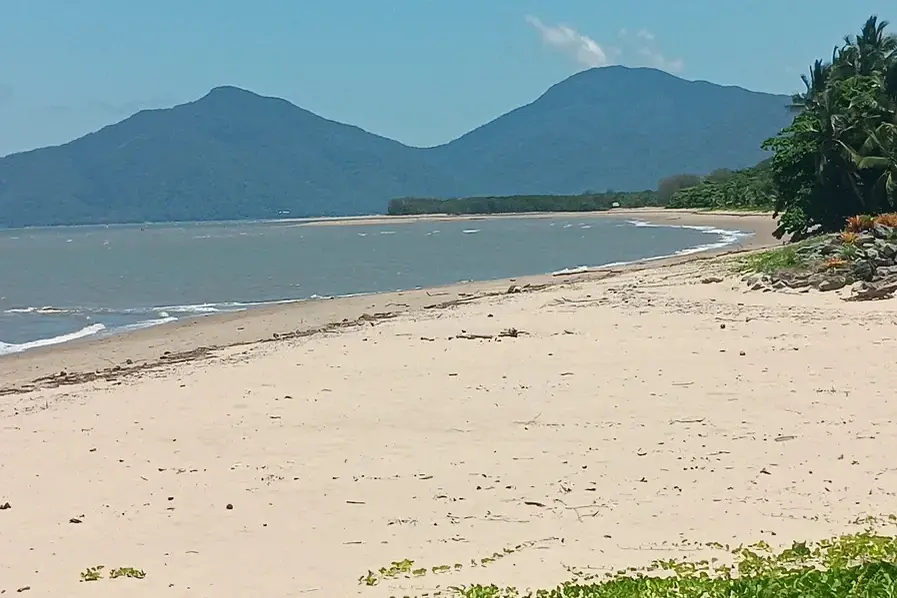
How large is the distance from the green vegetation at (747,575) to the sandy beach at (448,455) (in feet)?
0.58

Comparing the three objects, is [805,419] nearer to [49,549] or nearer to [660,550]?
[660,550]

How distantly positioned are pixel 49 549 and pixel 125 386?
6.46 meters

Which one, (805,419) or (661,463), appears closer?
(661,463)

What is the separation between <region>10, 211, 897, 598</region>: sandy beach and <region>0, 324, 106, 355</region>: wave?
5.94 meters

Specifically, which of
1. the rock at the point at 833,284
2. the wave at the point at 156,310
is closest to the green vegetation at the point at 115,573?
the rock at the point at 833,284

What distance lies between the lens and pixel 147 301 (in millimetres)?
30875

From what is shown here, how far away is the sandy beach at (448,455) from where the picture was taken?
5820 millimetres

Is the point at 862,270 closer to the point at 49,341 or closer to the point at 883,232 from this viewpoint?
the point at 883,232

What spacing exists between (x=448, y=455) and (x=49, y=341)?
51.0ft

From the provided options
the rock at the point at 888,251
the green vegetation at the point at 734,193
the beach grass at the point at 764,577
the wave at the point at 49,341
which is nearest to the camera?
the beach grass at the point at 764,577

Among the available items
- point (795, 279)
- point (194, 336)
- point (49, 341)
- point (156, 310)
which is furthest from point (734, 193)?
point (194, 336)

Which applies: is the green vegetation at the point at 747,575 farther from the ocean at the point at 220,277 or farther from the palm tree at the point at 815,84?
the palm tree at the point at 815,84

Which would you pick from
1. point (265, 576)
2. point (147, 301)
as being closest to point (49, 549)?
point (265, 576)

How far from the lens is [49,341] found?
69.4ft
